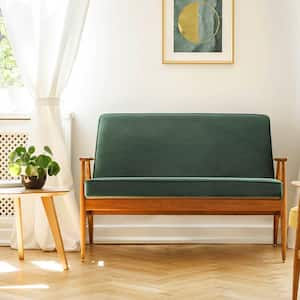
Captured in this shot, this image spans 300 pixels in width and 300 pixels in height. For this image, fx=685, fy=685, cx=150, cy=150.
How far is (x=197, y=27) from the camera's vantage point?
4.48 meters

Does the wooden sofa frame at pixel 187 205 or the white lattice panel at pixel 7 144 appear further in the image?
the white lattice panel at pixel 7 144

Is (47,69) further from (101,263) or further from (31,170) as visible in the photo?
(101,263)

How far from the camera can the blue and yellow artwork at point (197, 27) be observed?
4469 millimetres

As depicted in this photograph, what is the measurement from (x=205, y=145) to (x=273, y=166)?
44 cm

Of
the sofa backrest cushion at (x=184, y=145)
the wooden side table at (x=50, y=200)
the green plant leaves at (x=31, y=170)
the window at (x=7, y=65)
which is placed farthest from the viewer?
the window at (x=7, y=65)

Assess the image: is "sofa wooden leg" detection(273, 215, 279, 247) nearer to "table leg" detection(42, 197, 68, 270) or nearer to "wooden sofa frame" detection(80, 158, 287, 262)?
"wooden sofa frame" detection(80, 158, 287, 262)

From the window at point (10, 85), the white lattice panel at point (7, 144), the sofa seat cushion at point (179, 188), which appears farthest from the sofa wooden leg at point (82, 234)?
the window at point (10, 85)

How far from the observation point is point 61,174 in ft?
13.7

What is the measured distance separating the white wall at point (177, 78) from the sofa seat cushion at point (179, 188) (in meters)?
0.81

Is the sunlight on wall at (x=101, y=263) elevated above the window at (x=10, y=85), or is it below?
below

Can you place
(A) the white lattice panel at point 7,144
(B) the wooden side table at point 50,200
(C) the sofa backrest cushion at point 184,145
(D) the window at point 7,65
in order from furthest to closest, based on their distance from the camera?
(D) the window at point 7,65, (A) the white lattice panel at point 7,144, (C) the sofa backrest cushion at point 184,145, (B) the wooden side table at point 50,200

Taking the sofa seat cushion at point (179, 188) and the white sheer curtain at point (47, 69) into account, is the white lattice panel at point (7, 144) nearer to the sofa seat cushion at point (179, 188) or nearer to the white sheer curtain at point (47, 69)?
the white sheer curtain at point (47, 69)

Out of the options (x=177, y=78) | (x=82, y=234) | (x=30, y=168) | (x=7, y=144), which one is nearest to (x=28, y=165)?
(x=30, y=168)

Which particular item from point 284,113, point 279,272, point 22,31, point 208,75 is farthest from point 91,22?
point 279,272
